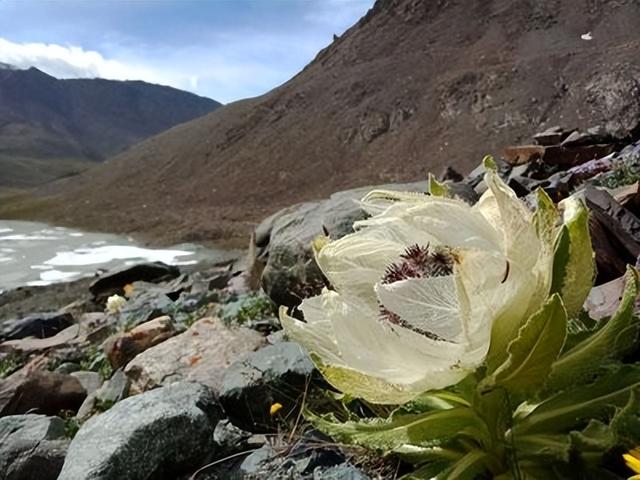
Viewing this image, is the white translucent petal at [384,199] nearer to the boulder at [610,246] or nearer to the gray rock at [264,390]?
the boulder at [610,246]

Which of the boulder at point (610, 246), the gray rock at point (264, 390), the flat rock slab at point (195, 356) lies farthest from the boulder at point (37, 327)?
the boulder at point (610, 246)

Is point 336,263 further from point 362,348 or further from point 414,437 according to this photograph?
point 414,437

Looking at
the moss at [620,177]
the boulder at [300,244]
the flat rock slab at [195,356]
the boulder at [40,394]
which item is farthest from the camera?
the boulder at [300,244]

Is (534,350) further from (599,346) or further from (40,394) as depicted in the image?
(40,394)

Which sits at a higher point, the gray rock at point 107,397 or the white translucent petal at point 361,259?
the white translucent petal at point 361,259

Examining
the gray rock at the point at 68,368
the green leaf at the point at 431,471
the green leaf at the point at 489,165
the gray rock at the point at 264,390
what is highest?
the green leaf at the point at 489,165

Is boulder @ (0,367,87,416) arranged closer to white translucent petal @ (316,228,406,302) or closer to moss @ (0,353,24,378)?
moss @ (0,353,24,378)

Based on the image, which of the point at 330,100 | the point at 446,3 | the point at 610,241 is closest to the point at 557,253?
the point at 610,241
